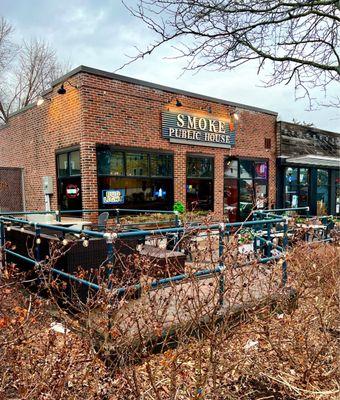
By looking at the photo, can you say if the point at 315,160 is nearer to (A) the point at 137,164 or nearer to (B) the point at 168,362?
(A) the point at 137,164

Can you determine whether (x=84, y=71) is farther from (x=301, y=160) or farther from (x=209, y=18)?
(x=301, y=160)

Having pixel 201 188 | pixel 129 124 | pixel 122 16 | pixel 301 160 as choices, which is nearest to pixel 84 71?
pixel 129 124

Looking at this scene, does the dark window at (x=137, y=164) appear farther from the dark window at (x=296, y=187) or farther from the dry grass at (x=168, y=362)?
the dark window at (x=296, y=187)

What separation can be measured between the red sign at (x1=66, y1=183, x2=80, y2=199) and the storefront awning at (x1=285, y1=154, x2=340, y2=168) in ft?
31.1

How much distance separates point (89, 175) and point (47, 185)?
102 inches

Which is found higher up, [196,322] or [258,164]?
[258,164]

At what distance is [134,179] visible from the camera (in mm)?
9695

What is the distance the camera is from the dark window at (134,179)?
9055 millimetres

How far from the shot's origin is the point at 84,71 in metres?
8.41

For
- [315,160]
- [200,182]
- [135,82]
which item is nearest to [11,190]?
[135,82]

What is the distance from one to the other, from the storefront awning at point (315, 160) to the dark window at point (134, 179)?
6.46 m

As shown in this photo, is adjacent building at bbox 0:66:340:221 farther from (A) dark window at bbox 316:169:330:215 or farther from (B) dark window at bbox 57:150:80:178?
(A) dark window at bbox 316:169:330:215

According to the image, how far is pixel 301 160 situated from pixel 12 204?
1254 centimetres

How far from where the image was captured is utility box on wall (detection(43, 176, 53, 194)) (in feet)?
33.8
